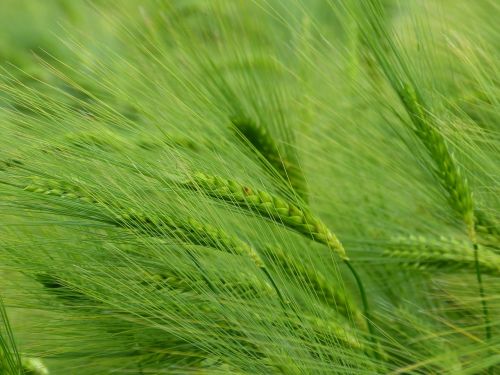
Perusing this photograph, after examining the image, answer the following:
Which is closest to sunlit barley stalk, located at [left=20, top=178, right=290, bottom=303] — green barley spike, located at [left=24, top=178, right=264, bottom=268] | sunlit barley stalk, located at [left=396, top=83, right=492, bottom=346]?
green barley spike, located at [left=24, top=178, right=264, bottom=268]

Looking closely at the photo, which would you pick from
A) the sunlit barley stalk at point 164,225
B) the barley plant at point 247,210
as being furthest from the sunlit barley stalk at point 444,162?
the sunlit barley stalk at point 164,225

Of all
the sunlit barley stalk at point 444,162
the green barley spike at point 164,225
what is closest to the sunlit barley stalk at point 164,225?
the green barley spike at point 164,225

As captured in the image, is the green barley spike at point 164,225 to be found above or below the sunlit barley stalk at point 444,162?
below

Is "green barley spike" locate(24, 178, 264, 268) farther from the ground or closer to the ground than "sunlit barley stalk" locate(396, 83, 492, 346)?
closer to the ground

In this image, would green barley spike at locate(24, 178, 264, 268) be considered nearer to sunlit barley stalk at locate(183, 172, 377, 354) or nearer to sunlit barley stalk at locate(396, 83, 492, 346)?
sunlit barley stalk at locate(183, 172, 377, 354)

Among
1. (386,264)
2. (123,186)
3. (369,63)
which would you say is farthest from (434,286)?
(123,186)

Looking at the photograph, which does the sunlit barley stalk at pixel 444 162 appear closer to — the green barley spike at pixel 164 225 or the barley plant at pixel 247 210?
the barley plant at pixel 247 210

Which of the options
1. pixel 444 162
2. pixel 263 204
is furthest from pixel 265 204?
pixel 444 162

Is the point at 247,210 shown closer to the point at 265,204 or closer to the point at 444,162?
the point at 265,204
